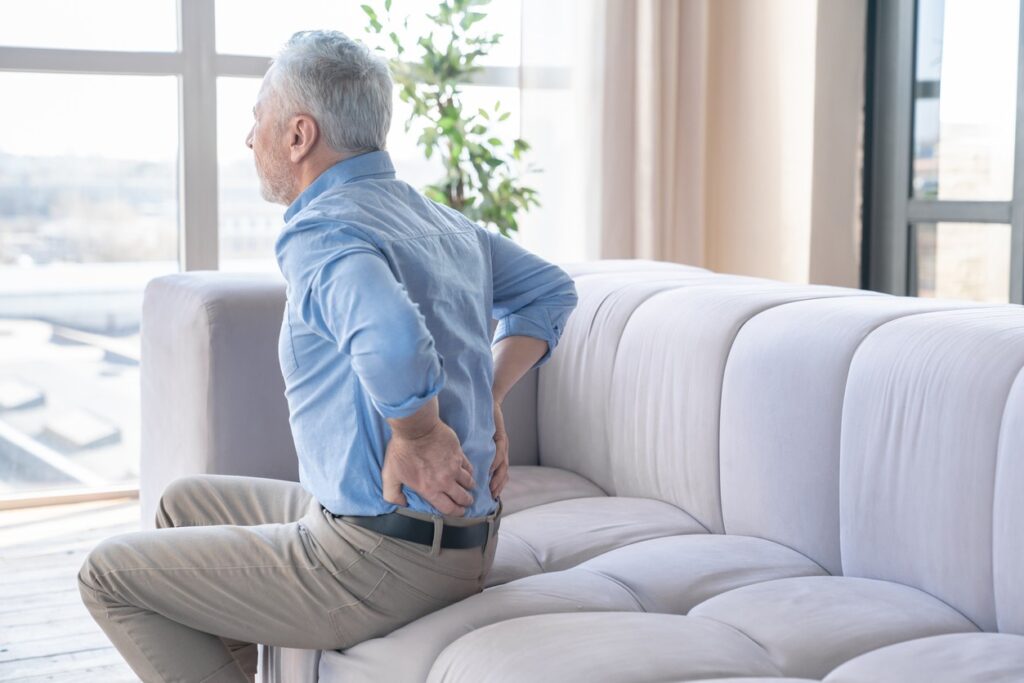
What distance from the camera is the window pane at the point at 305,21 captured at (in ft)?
12.9

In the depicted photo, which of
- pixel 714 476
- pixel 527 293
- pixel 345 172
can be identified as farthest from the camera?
pixel 714 476

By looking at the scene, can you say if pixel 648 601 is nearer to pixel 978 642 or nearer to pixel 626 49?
pixel 978 642

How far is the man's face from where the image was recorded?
1.67 m

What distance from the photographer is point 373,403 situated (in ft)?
4.96

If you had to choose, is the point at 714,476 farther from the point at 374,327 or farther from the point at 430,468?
the point at 374,327

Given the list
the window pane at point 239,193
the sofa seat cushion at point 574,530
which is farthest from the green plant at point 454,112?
the sofa seat cushion at point 574,530

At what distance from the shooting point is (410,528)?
5.17ft

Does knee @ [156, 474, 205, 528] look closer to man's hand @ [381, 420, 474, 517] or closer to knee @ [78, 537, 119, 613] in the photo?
knee @ [78, 537, 119, 613]

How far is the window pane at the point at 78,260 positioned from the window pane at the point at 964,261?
2.52m

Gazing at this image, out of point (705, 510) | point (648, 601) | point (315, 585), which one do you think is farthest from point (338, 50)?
point (705, 510)

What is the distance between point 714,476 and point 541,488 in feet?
1.31

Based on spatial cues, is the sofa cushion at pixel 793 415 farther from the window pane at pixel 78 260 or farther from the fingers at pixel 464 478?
the window pane at pixel 78 260

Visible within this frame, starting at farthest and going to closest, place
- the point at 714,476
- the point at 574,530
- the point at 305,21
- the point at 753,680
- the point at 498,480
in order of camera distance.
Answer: the point at 305,21 < the point at 714,476 < the point at 574,530 < the point at 498,480 < the point at 753,680

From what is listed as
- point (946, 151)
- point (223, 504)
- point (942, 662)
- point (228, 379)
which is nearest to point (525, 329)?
point (223, 504)
